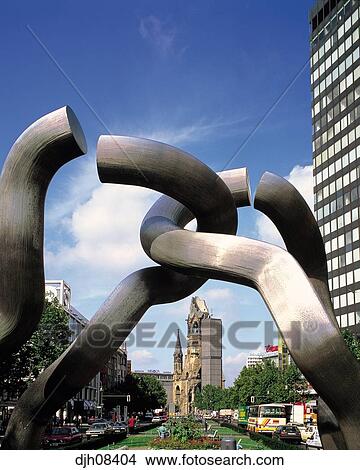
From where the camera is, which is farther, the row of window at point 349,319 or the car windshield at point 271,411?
the row of window at point 349,319

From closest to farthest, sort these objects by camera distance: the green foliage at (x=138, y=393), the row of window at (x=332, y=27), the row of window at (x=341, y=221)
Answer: the row of window at (x=341, y=221) < the row of window at (x=332, y=27) < the green foliage at (x=138, y=393)

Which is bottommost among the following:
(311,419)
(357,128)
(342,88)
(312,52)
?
(311,419)

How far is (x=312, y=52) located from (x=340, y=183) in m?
23.3

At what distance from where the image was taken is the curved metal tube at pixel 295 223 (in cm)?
1459

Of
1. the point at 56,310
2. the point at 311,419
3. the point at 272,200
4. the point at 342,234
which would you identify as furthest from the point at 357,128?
the point at 272,200

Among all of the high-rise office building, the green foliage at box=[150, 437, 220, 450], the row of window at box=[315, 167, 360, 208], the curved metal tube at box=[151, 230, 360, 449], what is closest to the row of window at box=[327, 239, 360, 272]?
the high-rise office building

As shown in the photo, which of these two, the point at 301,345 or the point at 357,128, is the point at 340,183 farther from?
the point at 301,345

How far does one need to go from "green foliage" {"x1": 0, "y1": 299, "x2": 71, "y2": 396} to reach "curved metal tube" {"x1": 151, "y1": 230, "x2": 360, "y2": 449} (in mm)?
29467

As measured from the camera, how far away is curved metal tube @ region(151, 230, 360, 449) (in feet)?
37.3

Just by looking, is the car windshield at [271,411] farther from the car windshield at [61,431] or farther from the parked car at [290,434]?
the car windshield at [61,431]

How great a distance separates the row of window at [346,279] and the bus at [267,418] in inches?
977

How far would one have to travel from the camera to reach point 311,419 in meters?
63.3

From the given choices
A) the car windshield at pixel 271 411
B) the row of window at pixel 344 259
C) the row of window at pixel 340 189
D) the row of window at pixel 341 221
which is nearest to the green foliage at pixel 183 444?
the car windshield at pixel 271 411

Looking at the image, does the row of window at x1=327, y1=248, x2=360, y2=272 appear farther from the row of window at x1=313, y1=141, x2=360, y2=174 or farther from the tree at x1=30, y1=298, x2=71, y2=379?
the tree at x1=30, y1=298, x2=71, y2=379
